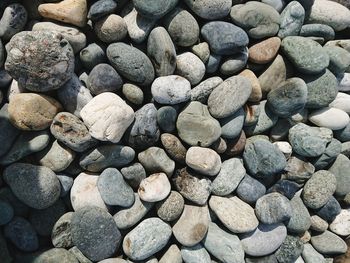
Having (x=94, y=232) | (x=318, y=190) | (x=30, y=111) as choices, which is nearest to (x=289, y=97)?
(x=318, y=190)

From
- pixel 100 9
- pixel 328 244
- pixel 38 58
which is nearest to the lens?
pixel 38 58

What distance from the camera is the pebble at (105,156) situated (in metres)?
1.89

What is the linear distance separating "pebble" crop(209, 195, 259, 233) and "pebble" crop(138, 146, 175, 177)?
0.32m

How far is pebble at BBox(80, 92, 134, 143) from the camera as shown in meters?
1.80

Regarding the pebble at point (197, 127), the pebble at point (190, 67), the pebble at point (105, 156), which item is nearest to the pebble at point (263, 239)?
the pebble at point (197, 127)

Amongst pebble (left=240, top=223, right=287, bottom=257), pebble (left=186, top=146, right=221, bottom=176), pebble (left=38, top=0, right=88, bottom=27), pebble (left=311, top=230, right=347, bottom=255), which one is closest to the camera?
pebble (left=38, top=0, right=88, bottom=27)

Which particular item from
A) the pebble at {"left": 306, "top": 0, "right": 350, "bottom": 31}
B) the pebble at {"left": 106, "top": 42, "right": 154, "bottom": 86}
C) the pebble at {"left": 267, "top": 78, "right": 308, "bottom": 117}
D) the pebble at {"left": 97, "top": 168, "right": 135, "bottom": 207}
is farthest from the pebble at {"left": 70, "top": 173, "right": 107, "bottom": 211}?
the pebble at {"left": 306, "top": 0, "right": 350, "bottom": 31}

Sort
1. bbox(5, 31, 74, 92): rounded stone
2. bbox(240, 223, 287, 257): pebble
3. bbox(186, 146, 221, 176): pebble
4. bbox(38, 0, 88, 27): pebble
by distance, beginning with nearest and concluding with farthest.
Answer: bbox(5, 31, 74, 92): rounded stone, bbox(38, 0, 88, 27): pebble, bbox(186, 146, 221, 176): pebble, bbox(240, 223, 287, 257): pebble

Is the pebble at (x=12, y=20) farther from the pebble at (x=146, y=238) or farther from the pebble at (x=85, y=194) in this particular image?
the pebble at (x=146, y=238)

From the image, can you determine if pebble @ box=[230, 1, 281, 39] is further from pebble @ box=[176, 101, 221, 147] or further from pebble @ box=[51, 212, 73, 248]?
pebble @ box=[51, 212, 73, 248]

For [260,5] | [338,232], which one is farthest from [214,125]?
[338,232]

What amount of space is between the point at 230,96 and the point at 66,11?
0.97 metres

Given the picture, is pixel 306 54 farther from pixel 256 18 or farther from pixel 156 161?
pixel 156 161

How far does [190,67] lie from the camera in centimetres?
198
